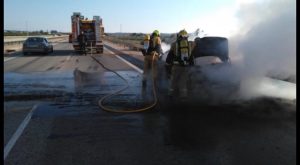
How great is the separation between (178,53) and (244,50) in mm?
1757

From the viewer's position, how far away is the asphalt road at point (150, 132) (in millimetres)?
5938

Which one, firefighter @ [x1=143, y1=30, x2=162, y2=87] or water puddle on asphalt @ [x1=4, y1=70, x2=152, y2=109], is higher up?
firefighter @ [x1=143, y1=30, x2=162, y2=87]

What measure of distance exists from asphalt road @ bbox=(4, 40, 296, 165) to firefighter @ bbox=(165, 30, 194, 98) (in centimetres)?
40

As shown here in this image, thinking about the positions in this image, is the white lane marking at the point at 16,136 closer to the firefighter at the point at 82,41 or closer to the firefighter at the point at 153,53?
the firefighter at the point at 153,53

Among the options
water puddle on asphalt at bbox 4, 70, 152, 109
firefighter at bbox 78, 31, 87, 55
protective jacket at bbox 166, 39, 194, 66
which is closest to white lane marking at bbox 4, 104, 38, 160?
water puddle on asphalt at bbox 4, 70, 152, 109

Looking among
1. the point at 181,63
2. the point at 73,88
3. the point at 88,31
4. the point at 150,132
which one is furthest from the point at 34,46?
the point at 150,132

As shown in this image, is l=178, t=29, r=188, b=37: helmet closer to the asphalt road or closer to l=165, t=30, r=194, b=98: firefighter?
l=165, t=30, r=194, b=98: firefighter

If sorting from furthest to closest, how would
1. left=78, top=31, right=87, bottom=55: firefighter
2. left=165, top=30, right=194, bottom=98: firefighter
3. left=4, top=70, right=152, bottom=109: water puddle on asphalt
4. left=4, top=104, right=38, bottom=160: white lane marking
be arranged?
left=78, top=31, right=87, bottom=55: firefighter < left=4, top=70, right=152, bottom=109: water puddle on asphalt < left=165, top=30, right=194, bottom=98: firefighter < left=4, top=104, right=38, bottom=160: white lane marking

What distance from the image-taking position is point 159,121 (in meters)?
8.33

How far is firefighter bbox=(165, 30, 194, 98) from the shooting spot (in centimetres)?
1103

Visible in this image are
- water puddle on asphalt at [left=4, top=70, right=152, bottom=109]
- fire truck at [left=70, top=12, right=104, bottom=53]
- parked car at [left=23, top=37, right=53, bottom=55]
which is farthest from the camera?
fire truck at [left=70, top=12, right=104, bottom=53]

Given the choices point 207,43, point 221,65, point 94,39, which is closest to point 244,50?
point 221,65

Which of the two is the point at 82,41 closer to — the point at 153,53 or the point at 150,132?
the point at 153,53

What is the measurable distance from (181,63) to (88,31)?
27333 millimetres
